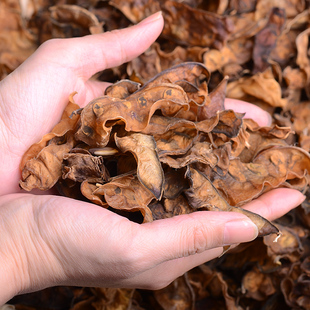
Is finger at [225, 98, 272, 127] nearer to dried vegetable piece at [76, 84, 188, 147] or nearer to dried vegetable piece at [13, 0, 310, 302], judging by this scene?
dried vegetable piece at [13, 0, 310, 302]

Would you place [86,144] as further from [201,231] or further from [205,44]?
[205,44]

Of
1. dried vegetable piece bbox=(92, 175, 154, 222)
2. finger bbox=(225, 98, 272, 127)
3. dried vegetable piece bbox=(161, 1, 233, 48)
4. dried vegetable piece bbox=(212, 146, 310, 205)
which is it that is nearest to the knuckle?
dried vegetable piece bbox=(92, 175, 154, 222)

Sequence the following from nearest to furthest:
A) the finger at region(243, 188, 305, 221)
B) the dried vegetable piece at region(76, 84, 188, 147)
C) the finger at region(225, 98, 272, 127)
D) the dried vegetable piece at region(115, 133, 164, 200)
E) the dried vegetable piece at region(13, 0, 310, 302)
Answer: the dried vegetable piece at region(115, 133, 164, 200)
the dried vegetable piece at region(76, 84, 188, 147)
the dried vegetable piece at region(13, 0, 310, 302)
the finger at region(243, 188, 305, 221)
the finger at region(225, 98, 272, 127)

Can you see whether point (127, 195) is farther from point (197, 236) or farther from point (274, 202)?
point (274, 202)

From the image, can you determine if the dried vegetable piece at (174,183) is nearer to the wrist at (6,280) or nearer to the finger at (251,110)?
the wrist at (6,280)

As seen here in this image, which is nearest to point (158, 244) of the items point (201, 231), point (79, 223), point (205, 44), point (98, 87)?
point (201, 231)

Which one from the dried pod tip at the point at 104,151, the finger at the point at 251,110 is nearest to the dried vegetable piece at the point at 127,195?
the dried pod tip at the point at 104,151

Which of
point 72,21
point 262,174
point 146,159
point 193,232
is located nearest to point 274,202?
point 262,174
